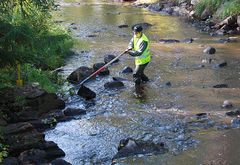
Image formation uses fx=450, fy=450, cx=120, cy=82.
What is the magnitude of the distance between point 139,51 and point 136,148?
539 centimetres

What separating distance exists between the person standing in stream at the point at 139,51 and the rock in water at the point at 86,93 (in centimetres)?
155

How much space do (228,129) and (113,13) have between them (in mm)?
23145

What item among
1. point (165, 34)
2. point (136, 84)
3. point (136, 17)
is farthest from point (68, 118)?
point (136, 17)

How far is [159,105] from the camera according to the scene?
512 inches

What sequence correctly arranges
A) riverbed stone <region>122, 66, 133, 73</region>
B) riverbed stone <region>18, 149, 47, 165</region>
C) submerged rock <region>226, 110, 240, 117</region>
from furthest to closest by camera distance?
riverbed stone <region>122, 66, 133, 73</region> < submerged rock <region>226, 110, 240, 117</region> < riverbed stone <region>18, 149, 47, 165</region>

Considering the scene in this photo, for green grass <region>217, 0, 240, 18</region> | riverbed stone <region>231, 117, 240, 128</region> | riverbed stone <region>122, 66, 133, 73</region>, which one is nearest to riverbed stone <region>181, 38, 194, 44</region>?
green grass <region>217, 0, 240, 18</region>

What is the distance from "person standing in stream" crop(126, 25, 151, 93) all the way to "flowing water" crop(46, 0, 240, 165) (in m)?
0.34

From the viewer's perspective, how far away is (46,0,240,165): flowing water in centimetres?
1016

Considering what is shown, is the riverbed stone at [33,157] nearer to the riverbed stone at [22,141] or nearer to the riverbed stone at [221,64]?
the riverbed stone at [22,141]

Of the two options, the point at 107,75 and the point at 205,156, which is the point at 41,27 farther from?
the point at 205,156

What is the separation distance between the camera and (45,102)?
40.0 feet

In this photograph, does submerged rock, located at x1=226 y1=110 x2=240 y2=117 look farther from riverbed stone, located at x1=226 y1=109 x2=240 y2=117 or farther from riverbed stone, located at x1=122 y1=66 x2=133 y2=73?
riverbed stone, located at x1=122 y1=66 x2=133 y2=73

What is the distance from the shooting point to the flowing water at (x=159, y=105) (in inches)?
400

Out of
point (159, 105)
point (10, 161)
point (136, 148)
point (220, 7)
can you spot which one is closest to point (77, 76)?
point (159, 105)
